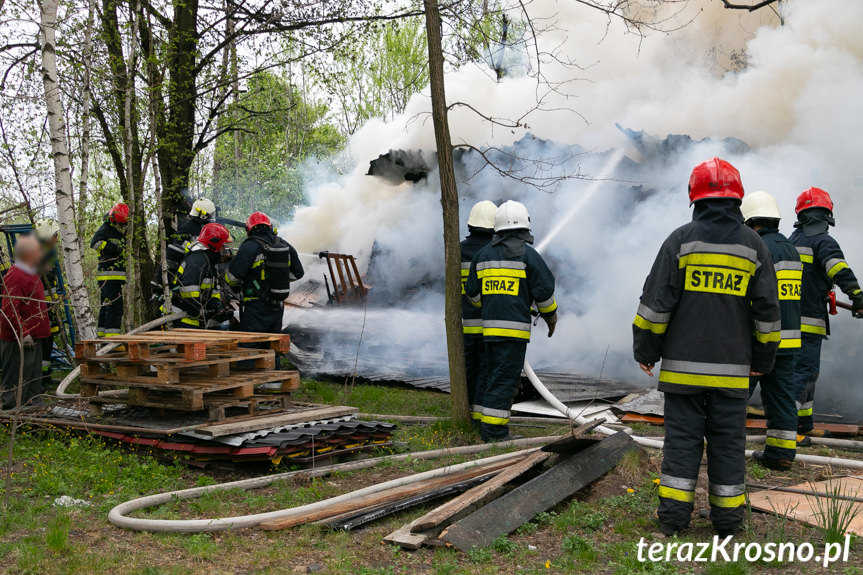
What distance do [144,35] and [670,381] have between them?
9821 millimetres

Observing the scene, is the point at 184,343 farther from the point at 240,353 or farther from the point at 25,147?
the point at 25,147

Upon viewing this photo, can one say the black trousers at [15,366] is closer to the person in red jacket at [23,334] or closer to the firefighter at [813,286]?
the person in red jacket at [23,334]

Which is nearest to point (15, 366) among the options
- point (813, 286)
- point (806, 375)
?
point (806, 375)

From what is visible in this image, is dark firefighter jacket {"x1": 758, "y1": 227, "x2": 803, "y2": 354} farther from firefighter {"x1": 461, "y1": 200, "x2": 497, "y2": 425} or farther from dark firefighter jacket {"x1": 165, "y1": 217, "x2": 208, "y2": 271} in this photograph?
dark firefighter jacket {"x1": 165, "y1": 217, "x2": 208, "y2": 271}

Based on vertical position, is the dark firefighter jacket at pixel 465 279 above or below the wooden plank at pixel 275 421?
above

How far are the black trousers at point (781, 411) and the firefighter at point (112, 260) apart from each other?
786cm

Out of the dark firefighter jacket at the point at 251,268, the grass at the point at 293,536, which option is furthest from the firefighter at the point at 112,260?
the grass at the point at 293,536

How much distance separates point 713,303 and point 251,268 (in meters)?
5.59

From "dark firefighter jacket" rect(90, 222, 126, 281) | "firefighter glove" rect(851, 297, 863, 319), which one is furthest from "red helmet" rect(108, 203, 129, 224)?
"firefighter glove" rect(851, 297, 863, 319)

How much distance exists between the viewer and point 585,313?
10102mm

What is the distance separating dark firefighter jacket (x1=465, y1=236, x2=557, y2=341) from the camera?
612 centimetres

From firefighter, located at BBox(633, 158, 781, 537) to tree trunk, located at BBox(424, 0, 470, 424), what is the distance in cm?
282

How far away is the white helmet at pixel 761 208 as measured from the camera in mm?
5734

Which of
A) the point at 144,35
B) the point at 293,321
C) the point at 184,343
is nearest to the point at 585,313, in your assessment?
the point at 293,321
